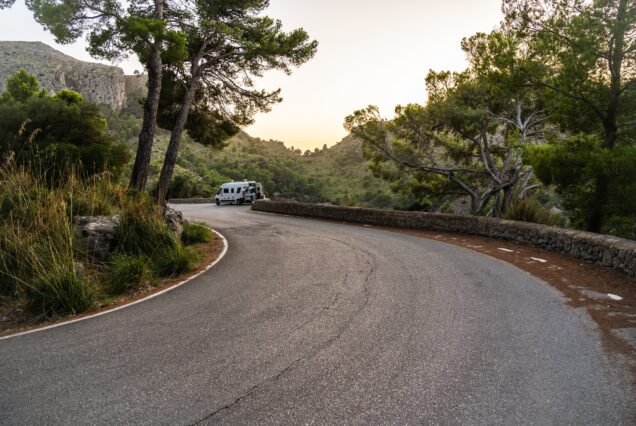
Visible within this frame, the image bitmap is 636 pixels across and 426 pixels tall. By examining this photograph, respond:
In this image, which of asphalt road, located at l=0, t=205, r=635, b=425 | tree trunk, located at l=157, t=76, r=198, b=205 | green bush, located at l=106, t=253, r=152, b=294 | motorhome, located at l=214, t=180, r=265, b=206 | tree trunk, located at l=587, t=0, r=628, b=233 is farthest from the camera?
motorhome, located at l=214, t=180, r=265, b=206

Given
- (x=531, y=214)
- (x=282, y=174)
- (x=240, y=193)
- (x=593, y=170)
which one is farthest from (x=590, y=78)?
(x=282, y=174)

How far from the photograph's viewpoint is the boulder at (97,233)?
802 centimetres

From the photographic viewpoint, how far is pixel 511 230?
1198 centimetres

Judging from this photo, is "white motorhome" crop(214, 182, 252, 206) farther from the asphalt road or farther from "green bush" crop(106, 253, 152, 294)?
the asphalt road

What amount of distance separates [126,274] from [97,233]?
1.80 meters

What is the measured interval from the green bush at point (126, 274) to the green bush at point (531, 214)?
12360mm

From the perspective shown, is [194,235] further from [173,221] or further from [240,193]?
[240,193]

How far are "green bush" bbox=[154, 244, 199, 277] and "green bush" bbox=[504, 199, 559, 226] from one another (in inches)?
448

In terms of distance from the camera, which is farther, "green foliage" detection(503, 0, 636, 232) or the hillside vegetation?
the hillside vegetation

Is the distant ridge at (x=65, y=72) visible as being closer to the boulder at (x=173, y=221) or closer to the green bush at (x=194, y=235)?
the green bush at (x=194, y=235)

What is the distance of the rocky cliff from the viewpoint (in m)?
128

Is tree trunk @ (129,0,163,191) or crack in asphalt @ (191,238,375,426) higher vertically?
tree trunk @ (129,0,163,191)

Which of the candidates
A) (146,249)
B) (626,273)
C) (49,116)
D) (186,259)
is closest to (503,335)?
(626,273)

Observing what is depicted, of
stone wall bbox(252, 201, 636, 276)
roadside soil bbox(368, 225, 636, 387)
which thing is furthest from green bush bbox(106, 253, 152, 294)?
stone wall bbox(252, 201, 636, 276)
